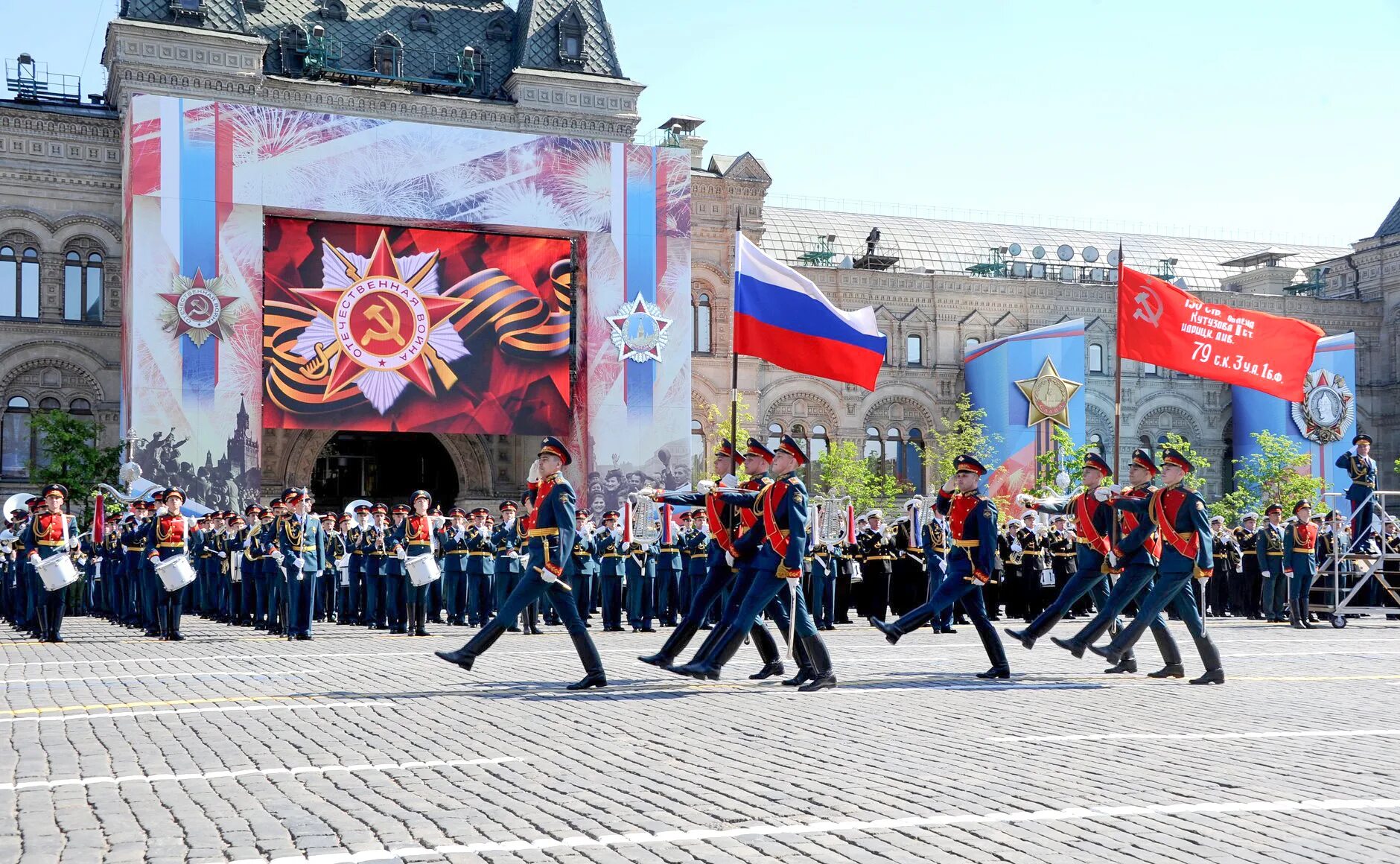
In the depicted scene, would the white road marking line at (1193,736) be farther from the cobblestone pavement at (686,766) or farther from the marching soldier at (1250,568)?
the marching soldier at (1250,568)

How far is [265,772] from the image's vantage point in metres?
7.79

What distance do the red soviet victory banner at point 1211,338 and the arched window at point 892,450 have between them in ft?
87.5

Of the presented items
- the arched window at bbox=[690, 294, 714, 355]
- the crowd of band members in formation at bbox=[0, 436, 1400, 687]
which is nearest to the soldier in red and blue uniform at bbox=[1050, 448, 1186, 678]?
the crowd of band members in formation at bbox=[0, 436, 1400, 687]

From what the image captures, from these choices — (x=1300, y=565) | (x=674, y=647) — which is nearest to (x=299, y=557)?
(x=674, y=647)

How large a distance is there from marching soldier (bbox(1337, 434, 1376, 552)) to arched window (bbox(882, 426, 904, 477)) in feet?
83.1

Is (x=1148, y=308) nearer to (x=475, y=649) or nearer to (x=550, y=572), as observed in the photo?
(x=550, y=572)

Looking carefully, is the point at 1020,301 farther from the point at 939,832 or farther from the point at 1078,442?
the point at 939,832

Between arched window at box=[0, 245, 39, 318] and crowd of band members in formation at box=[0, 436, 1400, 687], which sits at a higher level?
arched window at box=[0, 245, 39, 318]

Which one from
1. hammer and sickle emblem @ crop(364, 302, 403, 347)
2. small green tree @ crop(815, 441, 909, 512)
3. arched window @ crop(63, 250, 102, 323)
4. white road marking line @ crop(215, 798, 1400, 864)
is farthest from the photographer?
small green tree @ crop(815, 441, 909, 512)

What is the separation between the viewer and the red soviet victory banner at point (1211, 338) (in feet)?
69.6

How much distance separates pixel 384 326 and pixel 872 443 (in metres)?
18.6

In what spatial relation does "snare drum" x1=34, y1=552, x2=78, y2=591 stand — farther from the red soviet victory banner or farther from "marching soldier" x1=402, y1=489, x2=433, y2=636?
the red soviet victory banner

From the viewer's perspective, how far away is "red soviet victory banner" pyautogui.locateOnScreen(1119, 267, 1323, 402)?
2122 centimetres

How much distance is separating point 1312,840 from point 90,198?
1491 inches
